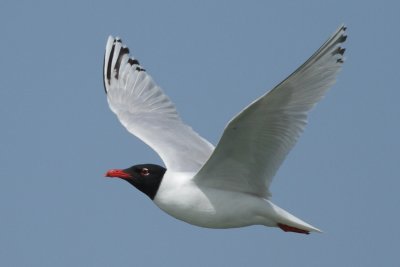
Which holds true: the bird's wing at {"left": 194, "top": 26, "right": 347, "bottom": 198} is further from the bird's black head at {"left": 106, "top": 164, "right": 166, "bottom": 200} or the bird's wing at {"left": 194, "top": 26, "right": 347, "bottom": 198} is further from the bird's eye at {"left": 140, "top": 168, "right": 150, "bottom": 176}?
the bird's eye at {"left": 140, "top": 168, "right": 150, "bottom": 176}

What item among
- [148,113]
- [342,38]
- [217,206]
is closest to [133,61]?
[148,113]

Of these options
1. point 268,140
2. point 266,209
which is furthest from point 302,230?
point 268,140

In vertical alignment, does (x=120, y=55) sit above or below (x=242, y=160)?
above

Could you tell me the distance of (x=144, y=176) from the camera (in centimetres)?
1030

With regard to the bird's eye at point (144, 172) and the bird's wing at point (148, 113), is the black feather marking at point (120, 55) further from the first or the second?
the bird's eye at point (144, 172)

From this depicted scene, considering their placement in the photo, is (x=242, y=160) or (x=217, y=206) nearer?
(x=242, y=160)

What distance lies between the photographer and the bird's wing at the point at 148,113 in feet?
36.5

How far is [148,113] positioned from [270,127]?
342cm

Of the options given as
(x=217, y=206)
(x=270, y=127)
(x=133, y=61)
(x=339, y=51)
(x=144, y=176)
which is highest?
(x=133, y=61)

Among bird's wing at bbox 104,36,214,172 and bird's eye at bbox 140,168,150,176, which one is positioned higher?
bird's wing at bbox 104,36,214,172

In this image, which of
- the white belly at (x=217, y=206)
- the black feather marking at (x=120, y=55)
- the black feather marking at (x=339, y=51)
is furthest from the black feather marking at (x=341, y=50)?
the black feather marking at (x=120, y=55)

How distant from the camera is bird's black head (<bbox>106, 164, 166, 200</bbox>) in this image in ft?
33.4

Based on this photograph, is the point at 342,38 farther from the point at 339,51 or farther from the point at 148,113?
the point at 148,113

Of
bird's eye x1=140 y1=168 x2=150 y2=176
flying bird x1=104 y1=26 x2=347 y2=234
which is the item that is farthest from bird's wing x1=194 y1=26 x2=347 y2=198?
bird's eye x1=140 y1=168 x2=150 y2=176
